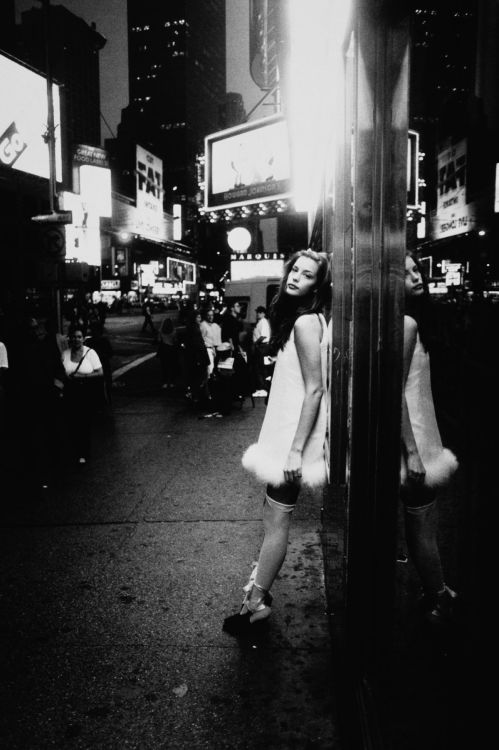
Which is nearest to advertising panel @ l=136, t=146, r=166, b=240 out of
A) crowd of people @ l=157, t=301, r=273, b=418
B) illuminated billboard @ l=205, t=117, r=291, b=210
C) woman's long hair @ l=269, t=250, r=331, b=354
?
illuminated billboard @ l=205, t=117, r=291, b=210

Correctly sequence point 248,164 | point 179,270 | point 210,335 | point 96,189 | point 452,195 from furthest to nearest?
point 179,270
point 96,189
point 248,164
point 210,335
point 452,195

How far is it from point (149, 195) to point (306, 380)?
35962mm

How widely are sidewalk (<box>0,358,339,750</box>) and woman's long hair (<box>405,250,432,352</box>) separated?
1.78 meters

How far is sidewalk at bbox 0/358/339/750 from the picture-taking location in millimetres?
2639

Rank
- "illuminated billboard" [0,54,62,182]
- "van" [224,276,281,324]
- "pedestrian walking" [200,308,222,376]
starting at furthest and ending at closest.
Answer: "van" [224,276,281,324] → "illuminated billboard" [0,54,62,182] → "pedestrian walking" [200,308,222,376]

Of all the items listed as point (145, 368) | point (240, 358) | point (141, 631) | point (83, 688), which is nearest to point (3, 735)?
point (83, 688)

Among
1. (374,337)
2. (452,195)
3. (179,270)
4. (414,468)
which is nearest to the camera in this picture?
(374,337)

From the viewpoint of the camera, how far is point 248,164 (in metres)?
19.7

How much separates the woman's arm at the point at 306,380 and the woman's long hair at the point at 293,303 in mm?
127

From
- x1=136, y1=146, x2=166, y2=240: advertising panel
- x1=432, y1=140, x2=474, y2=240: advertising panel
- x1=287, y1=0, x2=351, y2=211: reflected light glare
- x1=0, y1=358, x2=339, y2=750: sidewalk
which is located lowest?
x1=0, y1=358, x2=339, y2=750: sidewalk

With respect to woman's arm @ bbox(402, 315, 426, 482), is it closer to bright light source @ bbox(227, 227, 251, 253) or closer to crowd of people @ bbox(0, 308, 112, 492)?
crowd of people @ bbox(0, 308, 112, 492)

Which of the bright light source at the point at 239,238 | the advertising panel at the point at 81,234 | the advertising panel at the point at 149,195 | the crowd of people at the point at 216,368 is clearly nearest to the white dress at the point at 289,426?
the crowd of people at the point at 216,368

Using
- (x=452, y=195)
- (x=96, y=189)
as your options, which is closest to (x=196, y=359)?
(x=452, y=195)

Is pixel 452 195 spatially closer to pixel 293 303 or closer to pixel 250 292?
pixel 293 303
